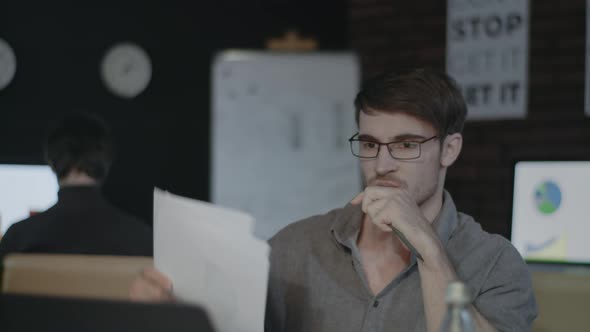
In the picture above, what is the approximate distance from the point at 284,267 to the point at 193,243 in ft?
2.38

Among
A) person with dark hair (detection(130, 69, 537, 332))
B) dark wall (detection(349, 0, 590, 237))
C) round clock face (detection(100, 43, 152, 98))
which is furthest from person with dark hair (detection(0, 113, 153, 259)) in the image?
round clock face (detection(100, 43, 152, 98))

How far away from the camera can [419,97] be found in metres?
1.77

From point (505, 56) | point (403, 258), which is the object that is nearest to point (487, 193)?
point (505, 56)

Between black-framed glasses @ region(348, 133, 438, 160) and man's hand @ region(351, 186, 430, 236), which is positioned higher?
black-framed glasses @ region(348, 133, 438, 160)

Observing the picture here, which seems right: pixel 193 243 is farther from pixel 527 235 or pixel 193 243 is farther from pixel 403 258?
pixel 527 235

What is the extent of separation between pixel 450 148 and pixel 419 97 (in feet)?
0.52

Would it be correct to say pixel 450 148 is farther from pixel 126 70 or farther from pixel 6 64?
pixel 6 64

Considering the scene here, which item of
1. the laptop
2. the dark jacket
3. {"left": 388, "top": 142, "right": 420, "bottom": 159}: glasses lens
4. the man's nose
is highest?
{"left": 388, "top": 142, "right": 420, "bottom": 159}: glasses lens

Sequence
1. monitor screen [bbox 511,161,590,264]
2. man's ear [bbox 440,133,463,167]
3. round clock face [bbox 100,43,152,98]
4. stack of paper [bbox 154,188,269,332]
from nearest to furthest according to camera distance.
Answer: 1. stack of paper [bbox 154,188,269,332]
2. man's ear [bbox 440,133,463,167]
3. monitor screen [bbox 511,161,590,264]
4. round clock face [bbox 100,43,152,98]

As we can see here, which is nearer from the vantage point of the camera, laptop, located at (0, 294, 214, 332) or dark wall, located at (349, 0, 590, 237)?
laptop, located at (0, 294, 214, 332)

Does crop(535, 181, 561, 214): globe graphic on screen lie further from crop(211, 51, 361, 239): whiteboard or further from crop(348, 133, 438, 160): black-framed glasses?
crop(211, 51, 361, 239): whiteboard

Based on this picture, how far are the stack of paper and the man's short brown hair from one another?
688 millimetres

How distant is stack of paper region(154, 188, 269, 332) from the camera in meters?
1.11

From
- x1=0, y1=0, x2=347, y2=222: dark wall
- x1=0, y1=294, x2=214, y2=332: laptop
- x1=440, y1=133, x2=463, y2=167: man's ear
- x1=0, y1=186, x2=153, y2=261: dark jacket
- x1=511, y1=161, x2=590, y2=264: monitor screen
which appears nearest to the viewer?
x1=0, y1=294, x2=214, y2=332: laptop
